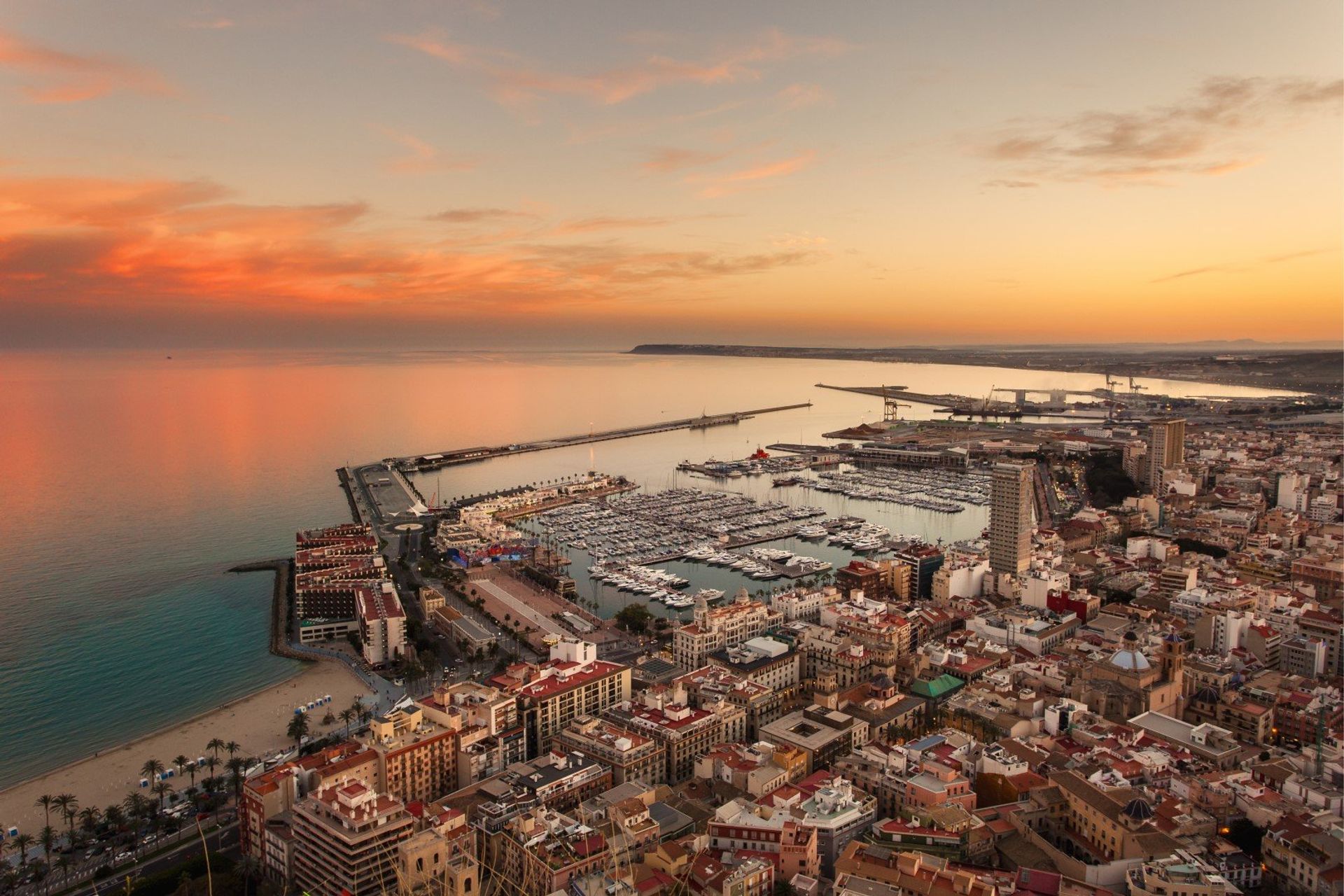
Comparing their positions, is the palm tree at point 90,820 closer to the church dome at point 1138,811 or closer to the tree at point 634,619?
the tree at point 634,619

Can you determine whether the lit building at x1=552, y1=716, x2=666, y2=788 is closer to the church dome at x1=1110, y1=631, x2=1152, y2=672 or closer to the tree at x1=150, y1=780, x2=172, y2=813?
the tree at x1=150, y1=780, x2=172, y2=813

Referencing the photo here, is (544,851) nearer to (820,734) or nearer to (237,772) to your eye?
(820,734)

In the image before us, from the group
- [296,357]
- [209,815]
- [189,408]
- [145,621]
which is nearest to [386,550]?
[145,621]

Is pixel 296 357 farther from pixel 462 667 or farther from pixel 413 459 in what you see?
pixel 462 667

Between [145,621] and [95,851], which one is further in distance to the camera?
[145,621]

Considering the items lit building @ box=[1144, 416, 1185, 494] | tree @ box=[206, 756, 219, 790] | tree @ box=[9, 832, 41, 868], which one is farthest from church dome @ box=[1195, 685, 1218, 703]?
lit building @ box=[1144, 416, 1185, 494]

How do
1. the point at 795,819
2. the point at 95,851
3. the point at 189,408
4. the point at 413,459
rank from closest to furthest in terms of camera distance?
the point at 795,819, the point at 95,851, the point at 413,459, the point at 189,408

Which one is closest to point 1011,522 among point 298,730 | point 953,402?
point 298,730
